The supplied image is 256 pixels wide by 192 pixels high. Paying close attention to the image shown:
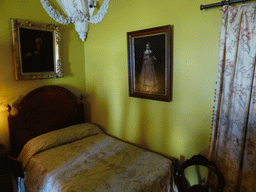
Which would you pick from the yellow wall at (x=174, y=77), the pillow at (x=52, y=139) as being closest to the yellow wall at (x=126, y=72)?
the yellow wall at (x=174, y=77)

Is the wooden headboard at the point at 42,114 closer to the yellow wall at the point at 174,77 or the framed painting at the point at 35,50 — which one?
the framed painting at the point at 35,50

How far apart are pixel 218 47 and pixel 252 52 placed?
1.03 feet

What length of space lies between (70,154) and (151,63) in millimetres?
1449

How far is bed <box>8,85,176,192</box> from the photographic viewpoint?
1701mm

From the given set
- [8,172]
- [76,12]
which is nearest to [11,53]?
[76,12]

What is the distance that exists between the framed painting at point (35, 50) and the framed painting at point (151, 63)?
1138 millimetres

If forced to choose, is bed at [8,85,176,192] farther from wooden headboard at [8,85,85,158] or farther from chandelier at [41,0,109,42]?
chandelier at [41,0,109,42]

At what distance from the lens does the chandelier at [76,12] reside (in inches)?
102

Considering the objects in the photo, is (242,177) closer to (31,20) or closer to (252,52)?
(252,52)

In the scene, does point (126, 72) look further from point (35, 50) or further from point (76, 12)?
point (35, 50)

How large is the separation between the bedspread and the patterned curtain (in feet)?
2.02

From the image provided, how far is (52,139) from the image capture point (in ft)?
7.70

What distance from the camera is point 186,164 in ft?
5.70

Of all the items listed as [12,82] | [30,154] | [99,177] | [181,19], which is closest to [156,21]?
[181,19]
